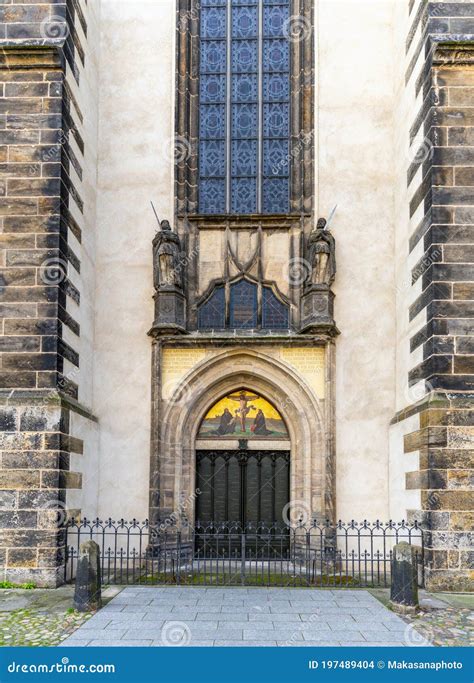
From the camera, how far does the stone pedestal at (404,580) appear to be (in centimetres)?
845

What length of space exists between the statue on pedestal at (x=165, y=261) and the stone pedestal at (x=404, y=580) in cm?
613

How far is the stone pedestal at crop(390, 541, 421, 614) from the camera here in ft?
27.7

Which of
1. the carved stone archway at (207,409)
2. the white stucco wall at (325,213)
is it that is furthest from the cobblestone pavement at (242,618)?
the white stucco wall at (325,213)

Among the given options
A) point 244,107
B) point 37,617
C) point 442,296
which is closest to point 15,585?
point 37,617

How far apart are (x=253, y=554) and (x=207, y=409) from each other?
8.96 feet

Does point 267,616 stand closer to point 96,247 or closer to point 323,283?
point 323,283

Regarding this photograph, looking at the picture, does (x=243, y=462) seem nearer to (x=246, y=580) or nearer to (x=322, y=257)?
(x=246, y=580)

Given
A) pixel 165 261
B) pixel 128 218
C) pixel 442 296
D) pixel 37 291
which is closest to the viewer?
pixel 442 296

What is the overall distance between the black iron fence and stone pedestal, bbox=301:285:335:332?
3419 mm

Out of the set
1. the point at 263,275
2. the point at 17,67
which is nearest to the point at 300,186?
the point at 263,275

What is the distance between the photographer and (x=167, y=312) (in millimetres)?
12375

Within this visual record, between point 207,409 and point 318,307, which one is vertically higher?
point 318,307

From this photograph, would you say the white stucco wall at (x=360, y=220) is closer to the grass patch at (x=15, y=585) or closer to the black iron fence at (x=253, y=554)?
the black iron fence at (x=253, y=554)

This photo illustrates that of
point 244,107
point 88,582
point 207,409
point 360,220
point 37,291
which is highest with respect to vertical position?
point 244,107
